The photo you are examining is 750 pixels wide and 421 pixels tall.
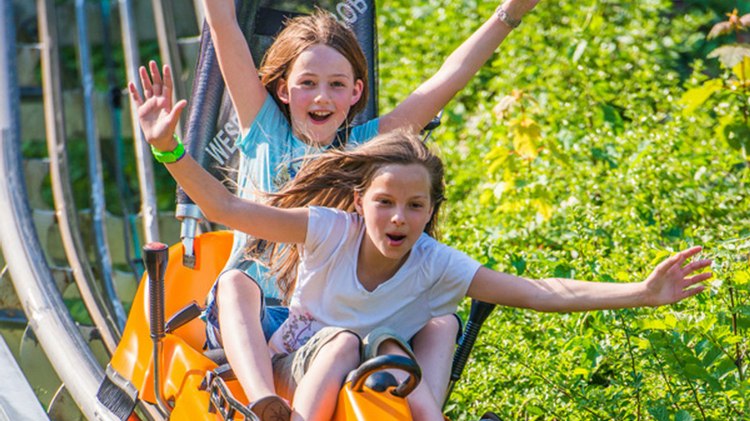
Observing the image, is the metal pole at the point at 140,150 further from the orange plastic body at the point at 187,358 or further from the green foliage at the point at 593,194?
the orange plastic body at the point at 187,358

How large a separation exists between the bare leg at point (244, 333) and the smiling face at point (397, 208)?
32cm

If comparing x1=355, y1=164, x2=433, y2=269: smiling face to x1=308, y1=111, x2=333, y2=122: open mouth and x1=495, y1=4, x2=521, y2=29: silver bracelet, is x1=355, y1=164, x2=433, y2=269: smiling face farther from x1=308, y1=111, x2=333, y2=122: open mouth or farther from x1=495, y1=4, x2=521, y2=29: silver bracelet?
x1=495, y1=4, x2=521, y2=29: silver bracelet

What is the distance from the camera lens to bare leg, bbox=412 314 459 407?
2992mm

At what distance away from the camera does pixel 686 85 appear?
5.33 meters

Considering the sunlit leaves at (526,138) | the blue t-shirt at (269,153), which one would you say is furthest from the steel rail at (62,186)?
the sunlit leaves at (526,138)

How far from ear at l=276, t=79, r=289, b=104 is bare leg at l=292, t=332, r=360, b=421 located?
3.04ft

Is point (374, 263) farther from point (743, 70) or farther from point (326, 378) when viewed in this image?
point (743, 70)

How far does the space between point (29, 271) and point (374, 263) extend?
2.24 m

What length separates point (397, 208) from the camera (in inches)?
117

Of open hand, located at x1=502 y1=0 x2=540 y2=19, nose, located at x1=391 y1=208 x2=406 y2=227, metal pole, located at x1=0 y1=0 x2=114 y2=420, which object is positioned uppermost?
open hand, located at x1=502 y1=0 x2=540 y2=19

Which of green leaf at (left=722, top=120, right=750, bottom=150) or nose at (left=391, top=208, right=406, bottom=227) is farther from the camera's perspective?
green leaf at (left=722, top=120, right=750, bottom=150)

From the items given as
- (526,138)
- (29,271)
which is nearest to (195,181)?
(29,271)

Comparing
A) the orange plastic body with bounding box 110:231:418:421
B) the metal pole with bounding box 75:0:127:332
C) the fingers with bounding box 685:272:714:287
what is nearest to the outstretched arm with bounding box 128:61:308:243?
the orange plastic body with bounding box 110:231:418:421

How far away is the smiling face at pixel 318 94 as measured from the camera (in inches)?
137
